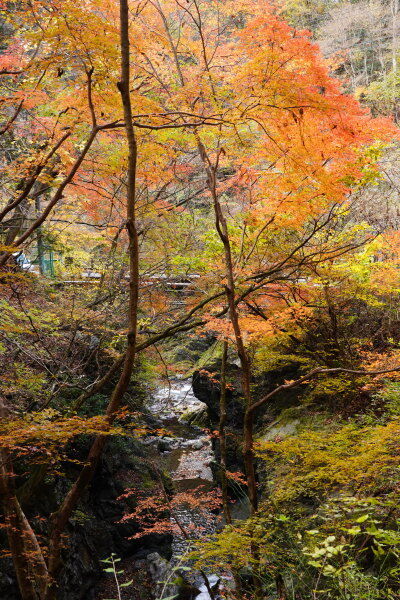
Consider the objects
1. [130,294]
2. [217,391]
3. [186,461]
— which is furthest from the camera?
[186,461]

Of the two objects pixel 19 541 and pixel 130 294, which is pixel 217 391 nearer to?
pixel 19 541

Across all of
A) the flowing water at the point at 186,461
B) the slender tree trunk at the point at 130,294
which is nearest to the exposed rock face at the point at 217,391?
the flowing water at the point at 186,461

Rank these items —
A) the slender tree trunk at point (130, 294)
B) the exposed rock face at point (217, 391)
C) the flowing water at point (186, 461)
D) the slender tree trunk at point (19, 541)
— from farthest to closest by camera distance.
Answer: the exposed rock face at point (217, 391), the flowing water at point (186, 461), the slender tree trunk at point (19, 541), the slender tree trunk at point (130, 294)

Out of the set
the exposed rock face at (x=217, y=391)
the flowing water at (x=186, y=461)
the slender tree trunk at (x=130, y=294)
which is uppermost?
the slender tree trunk at (x=130, y=294)

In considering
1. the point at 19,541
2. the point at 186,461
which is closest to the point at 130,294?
the point at 19,541

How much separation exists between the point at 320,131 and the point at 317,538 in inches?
191

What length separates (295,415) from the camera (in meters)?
9.49

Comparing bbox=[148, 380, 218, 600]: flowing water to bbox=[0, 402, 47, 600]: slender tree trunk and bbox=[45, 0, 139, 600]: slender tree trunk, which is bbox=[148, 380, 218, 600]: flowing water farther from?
bbox=[45, 0, 139, 600]: slender tree trunk

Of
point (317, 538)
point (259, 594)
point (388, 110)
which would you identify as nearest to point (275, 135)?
point (317, 538)

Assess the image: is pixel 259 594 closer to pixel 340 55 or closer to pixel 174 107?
pixel 174 107

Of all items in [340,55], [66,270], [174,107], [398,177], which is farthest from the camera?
[340,55]

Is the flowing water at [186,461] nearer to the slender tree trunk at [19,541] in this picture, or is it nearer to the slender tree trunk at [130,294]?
the slender tree trunk at [19,541]

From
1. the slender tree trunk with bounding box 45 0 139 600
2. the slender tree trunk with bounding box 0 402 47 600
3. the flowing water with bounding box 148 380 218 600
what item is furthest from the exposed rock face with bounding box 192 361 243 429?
the slender tree trunk with bounding box 45 0 139 600

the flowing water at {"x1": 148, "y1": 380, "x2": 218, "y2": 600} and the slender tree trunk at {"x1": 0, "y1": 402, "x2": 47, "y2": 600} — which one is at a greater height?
the slender tree trunk at {"x1": 0, "y1": 402, "x2": 47, "y2": 600}
